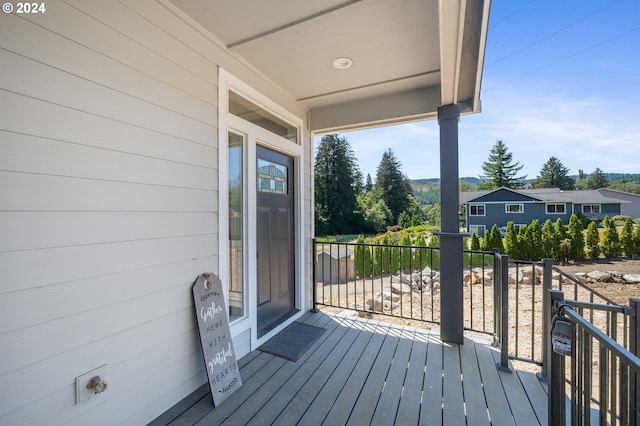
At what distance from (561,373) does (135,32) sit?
2.79 metres

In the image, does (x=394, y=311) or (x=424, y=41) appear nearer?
(x=424, y=41)

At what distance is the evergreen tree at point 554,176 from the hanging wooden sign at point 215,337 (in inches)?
1487

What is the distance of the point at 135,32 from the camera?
1.51m

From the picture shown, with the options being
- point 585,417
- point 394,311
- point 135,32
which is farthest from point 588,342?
point 394,311

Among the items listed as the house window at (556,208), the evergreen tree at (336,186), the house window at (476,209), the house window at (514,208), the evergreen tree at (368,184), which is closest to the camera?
the house window at (556,208)

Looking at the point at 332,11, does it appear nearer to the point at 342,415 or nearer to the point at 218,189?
the point at 218,189

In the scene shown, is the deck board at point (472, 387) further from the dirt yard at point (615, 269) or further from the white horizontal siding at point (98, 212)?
the dirt yard at point (615, 269)

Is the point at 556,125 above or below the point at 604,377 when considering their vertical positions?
above

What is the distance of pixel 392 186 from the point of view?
2494 centimetres

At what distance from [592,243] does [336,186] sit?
16.4m

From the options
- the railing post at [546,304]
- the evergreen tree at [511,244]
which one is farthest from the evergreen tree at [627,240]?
the railing post at [546,304]

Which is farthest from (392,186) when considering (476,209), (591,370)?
(591,370)

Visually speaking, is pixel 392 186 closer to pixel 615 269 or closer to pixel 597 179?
pixel 615 269

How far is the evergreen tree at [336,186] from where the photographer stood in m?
21.8
